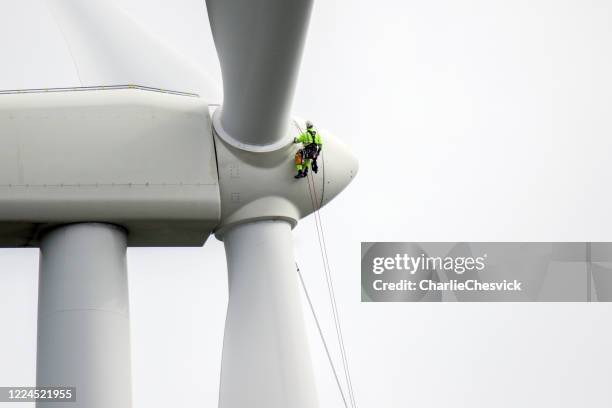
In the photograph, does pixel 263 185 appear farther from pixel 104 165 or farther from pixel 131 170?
pixel 104 165

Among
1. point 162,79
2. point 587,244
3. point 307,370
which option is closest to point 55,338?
point 307,370

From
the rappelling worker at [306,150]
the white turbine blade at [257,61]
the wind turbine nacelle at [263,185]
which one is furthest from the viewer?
the rappelling worker at [306,150]

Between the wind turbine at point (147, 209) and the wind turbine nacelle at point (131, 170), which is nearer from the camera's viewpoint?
the wind turbine at point (147, 209)

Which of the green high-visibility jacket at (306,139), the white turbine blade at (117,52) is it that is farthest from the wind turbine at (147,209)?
the white turbine blade at (117,52)

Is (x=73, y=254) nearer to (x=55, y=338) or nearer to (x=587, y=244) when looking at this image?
(x=55, y=338)

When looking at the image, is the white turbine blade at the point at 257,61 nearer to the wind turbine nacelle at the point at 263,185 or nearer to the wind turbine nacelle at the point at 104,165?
the wind turbine nacelle at the point at 263,185
